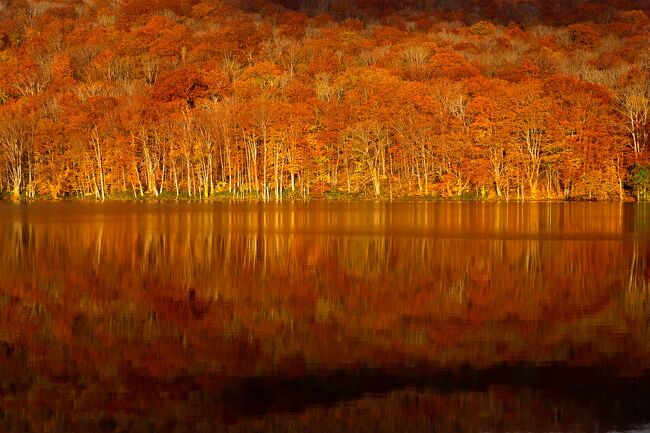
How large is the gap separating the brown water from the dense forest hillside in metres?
48.3

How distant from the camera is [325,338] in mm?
14461

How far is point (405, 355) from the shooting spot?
13211mm

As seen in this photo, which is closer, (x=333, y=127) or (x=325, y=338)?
(x=325, y=338)

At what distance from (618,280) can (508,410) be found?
39.8 feet

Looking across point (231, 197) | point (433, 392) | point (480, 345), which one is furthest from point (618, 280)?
point (231, 197)

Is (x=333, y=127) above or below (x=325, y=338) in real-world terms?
above

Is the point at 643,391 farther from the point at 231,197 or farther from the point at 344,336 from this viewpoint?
the point at 231,197

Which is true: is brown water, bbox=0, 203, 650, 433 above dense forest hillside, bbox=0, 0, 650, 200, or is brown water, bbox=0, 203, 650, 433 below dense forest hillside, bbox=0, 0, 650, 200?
below

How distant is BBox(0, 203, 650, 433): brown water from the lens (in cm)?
1051

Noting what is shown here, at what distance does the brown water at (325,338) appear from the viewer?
34.5 feet

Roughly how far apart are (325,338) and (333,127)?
67512 millimetres

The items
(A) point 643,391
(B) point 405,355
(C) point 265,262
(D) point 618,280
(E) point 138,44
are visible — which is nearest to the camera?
(A) point 643,391

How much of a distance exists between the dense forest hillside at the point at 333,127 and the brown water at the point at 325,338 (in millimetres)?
48290

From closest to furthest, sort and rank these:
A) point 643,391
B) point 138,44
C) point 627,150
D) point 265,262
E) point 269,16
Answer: point 643,391, point 265,262, point 627,150, point 138,44, point 269,16
